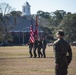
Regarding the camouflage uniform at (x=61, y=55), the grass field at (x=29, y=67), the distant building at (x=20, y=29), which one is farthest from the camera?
the distant building at (x=20, y=29)

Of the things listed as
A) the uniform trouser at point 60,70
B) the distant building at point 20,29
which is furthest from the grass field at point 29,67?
the distant building at point 20,29

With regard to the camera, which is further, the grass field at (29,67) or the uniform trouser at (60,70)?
the grass field at (29,67)

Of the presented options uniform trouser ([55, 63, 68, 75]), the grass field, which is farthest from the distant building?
uniform trouser ([55, 63, 68, 75])

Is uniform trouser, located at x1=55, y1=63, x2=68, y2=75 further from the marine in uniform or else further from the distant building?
the distant building

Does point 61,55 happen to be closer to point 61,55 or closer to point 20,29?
point 61,55

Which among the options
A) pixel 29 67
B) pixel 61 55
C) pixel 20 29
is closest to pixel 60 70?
pixel 61 55

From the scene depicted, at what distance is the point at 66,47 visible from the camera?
12.5 metres

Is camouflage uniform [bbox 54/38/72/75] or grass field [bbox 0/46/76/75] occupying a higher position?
camouflage uniform [bbox 54/38/72/75]

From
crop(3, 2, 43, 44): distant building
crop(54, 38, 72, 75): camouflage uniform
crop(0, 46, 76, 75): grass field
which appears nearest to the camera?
crop(54, 38, 72, 75): camouflage uniform

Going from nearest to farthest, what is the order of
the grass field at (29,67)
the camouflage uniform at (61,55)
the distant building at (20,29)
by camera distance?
the camouflage uniform at (61,55) < the grass field at (29,67) < the distant building at (20,29)

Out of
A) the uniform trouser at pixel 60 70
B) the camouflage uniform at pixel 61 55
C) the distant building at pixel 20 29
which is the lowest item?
the distant building at pixel 20 29

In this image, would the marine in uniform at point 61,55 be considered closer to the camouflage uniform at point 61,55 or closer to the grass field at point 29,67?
the camouflage uniform at point 61,55

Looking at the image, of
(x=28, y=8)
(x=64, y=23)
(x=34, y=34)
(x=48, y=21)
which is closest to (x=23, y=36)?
(x=64, y=23)

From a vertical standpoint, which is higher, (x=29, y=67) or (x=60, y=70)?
(x=60, y=70)
